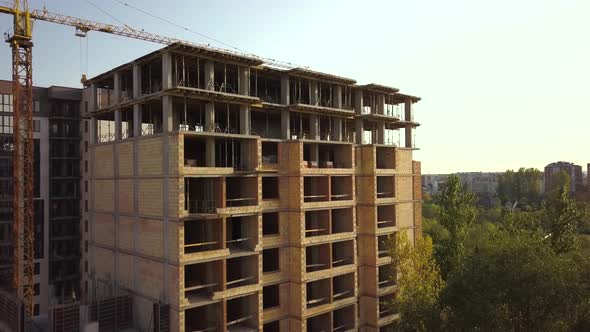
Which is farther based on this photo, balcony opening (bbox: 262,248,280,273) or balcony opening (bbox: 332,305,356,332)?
balcony opening (bbox: 332,305,356,332)

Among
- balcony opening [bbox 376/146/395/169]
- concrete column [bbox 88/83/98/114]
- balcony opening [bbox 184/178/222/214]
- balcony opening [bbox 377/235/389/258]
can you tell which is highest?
concrete column [bbox 88/83/98/114]

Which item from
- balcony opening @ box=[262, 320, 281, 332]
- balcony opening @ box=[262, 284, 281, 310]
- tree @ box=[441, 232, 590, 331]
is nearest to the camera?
tree @ box=[441, 232, 590, 331]

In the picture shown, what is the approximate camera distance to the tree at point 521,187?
146 m

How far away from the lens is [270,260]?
3744cm

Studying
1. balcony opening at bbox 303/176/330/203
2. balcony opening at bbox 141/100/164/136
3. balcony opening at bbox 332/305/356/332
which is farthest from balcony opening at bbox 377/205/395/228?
balcony opening at bbox 141/100/164/136

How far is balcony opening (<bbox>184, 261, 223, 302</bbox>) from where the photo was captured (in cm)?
3042

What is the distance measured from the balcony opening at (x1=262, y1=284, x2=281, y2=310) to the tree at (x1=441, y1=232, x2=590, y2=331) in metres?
15.1

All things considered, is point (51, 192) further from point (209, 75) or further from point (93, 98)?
point (209, 75)

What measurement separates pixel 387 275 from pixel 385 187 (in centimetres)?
885

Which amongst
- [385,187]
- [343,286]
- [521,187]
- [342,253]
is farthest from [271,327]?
[521,187]

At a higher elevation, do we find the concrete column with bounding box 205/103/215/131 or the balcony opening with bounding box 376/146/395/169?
the concrete column with bounding box 205/103/215/131

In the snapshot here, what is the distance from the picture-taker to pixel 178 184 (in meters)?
28.7

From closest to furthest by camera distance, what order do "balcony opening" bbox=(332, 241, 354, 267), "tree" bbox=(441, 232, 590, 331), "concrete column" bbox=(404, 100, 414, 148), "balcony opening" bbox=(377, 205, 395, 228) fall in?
"tree" bbox=(441, 232, 590, 331), "balcony opening" bbox=(332, 241, 354, 267), "balcony opening" bbox=(377, 205, 395, 228), "concrete column" bbox=(404, 100, 414, 148)

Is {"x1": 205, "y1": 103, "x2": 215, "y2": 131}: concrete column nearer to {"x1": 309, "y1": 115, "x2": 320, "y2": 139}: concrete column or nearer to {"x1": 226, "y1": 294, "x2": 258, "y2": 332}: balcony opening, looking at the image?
{"x1": 309, "y1": 115, "x2": 320, "y2": 139}: concrete column
